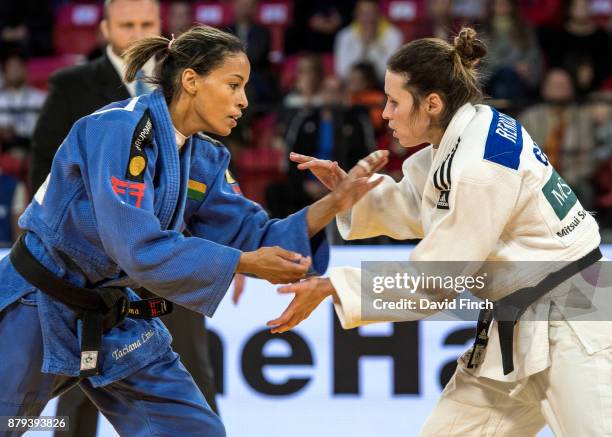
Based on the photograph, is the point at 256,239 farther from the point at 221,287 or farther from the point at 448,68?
the point at 448,68

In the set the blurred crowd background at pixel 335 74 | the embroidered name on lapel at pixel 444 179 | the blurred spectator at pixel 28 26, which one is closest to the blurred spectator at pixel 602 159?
the blurred crowd background at pixel 335 74

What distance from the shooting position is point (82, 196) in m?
3.36

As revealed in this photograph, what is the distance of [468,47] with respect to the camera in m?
3.54

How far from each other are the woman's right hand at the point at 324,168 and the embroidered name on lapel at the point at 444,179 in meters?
0.46

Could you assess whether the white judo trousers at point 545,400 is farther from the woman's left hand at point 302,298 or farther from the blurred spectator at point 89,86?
the blurred spectator at point 89,86

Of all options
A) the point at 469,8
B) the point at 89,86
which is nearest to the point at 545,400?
the point at 89,86

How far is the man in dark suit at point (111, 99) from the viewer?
187 inches

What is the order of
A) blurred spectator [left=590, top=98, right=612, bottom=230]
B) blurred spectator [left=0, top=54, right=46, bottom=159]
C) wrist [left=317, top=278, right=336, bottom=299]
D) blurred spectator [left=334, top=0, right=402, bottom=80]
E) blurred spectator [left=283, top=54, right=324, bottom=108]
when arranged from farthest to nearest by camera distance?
1. blurred spectator [left=334, top=0, right=402, bottom=80]
2. blurred spectator [left=283, top=54, right=324, bottom=108]
3. blurred spectator [left=0, top=54, right=46, bottom=159]
4. blurred spectator [left=590, top=98, right=612, bottom=230]
5. wrist [left=317, top=278, right=336, bottom=299]

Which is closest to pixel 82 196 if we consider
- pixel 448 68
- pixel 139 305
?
pixel 139 305

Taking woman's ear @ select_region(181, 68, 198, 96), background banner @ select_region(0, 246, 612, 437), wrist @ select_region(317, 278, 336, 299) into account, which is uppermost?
woman's ear @ select_region(181, 68, 198, 96)

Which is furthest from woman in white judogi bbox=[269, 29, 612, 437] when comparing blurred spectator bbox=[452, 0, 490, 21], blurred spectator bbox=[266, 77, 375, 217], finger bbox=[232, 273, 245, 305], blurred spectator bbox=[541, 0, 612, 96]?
blurred spectator bbox=[452, 0, 490, 21]

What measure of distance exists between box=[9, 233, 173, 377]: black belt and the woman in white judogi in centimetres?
55

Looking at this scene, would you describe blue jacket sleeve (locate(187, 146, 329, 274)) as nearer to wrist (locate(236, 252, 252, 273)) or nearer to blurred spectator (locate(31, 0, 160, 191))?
wrist (locate(236, 252, 252, 273))

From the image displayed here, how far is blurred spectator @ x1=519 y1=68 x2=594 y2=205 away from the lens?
744cm
